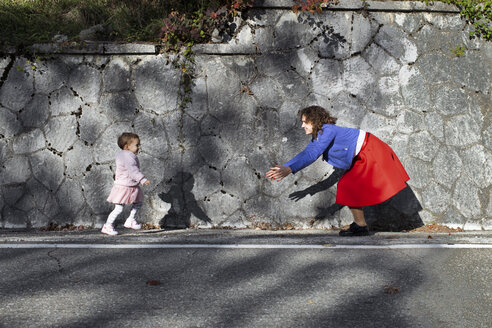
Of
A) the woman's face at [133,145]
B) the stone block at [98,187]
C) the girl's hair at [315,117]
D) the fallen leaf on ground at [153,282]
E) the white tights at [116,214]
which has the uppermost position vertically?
the girl's hair at [315,117]

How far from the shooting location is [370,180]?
6129 millimetres

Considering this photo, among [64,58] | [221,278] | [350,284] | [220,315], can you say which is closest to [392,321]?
[350,284]

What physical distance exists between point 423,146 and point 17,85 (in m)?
4.92

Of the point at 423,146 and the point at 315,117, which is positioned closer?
the point at 315,117

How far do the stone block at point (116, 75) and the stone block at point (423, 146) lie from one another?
3.49 m

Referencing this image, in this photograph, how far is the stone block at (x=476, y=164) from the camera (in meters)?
7.10

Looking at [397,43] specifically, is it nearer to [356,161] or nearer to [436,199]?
[356,161]

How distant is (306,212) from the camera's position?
7.04 meters

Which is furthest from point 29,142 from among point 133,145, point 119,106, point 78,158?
point 133,145

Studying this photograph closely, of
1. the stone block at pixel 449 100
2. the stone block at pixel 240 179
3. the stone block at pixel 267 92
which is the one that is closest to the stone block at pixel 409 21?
the stone block at pixel 449 100

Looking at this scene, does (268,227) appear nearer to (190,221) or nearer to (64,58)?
(190,221)

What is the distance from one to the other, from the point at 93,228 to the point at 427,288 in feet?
13.8

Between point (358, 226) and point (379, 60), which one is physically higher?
point (379, 60)

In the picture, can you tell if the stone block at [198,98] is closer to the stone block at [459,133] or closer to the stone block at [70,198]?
the stone block at [70,198]
